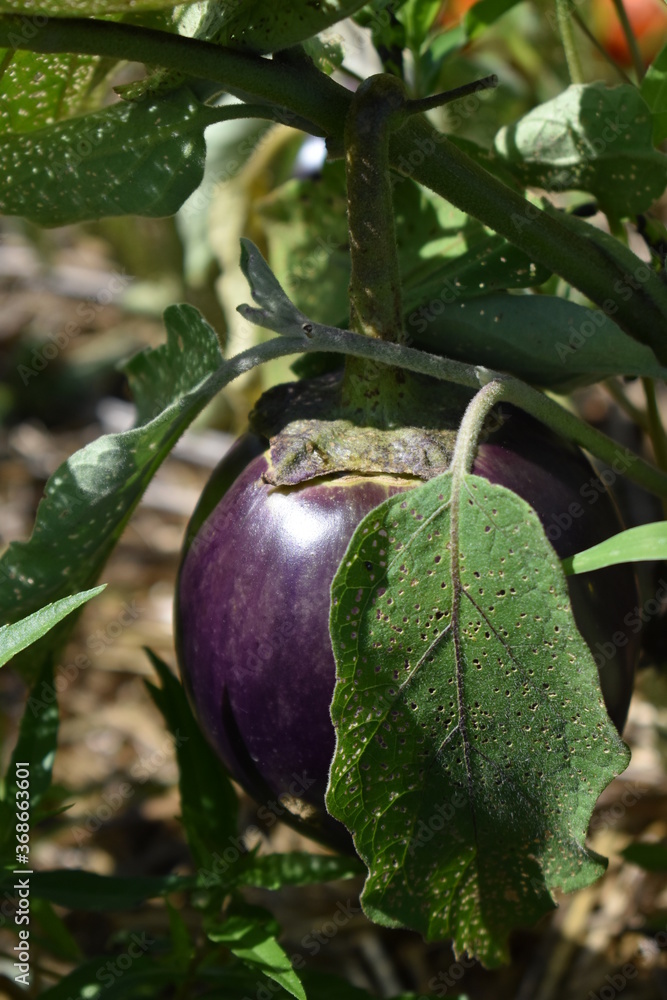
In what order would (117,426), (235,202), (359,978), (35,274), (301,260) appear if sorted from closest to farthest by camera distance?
(301,260), (359,978), (235,202), (117,426), (35,274)

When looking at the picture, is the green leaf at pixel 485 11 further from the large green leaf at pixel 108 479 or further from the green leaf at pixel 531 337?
the large green leaf at pixel 108 479

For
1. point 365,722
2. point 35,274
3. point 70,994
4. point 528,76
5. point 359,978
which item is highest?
point 35,274

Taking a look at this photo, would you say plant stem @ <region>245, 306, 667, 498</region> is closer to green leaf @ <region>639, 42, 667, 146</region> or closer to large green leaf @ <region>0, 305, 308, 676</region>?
large green leaf @ <region>0, 305, 308, 676</region>

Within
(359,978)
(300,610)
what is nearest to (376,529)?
(300,610)

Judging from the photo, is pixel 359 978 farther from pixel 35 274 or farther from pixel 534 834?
pixel 35 274

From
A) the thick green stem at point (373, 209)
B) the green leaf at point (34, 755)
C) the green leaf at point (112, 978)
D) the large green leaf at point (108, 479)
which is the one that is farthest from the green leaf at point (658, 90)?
the green leaf at point (112, 978)

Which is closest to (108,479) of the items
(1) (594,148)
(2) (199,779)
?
(2) (199,779)
